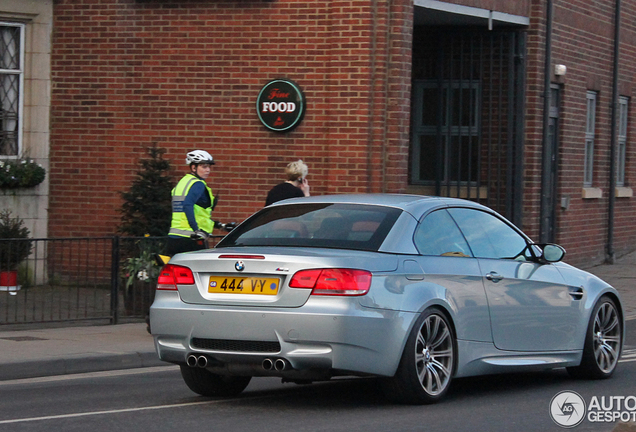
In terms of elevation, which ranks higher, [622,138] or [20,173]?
[622,138]

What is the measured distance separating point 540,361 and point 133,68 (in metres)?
8.78

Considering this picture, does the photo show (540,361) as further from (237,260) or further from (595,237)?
(595,237)

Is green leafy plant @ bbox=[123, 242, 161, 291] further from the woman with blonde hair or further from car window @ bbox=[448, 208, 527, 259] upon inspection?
car window @ bbox=[448, 208, 527, 259]

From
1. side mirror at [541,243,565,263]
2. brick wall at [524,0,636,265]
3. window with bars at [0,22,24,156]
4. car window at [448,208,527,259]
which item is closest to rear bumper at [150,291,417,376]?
car window at [448,208,527,259]

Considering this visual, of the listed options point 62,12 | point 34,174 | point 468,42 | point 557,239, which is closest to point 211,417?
point 34,174

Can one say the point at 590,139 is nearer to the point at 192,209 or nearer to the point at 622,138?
the point at 622,138

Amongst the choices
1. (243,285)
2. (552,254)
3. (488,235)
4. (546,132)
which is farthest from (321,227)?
(546,132)

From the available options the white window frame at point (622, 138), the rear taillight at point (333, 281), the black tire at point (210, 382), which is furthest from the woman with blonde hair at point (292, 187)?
the white window frame at point (622, 138)

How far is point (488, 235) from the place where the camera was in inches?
326

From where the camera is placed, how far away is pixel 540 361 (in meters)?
8.23

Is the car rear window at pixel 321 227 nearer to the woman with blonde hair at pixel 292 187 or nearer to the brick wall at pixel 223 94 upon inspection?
the woman with blonde hair at pixel 292 187

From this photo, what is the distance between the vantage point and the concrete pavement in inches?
359

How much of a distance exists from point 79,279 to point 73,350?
2.04 meters

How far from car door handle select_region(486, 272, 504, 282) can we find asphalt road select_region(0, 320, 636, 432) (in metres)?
0.84
